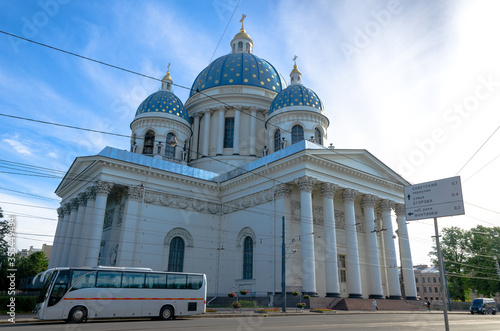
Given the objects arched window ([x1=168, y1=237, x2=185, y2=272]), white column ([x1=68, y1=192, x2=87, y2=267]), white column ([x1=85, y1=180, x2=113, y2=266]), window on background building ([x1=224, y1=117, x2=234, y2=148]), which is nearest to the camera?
white column ([x1=85, y1=180, x2=113, y2=266])

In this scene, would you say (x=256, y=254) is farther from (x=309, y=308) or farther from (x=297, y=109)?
(x=297, y=109)

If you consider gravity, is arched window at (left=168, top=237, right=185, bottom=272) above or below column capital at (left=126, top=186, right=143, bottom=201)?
below

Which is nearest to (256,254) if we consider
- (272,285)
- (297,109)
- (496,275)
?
(272,285)

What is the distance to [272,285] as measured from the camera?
84.7 feet

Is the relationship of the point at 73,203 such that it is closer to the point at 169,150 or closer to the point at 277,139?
the point at 169,150

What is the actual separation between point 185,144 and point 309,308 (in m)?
21.8

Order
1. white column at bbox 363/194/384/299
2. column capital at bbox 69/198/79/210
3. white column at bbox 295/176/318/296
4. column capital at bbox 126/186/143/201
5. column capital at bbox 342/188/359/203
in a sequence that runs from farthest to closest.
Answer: column capital at bbox 69/198/79/210
column capital at bbox 342/188/359/203
white column at bbox 363/194/384/299
column capital at bbox 126/186/143/201
white column at bbox 295/176/318/296

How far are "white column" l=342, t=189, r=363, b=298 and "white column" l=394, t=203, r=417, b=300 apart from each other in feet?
21.4

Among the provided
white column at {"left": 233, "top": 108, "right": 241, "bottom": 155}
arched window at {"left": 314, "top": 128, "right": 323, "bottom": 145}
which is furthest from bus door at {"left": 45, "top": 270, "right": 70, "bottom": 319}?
arched window at {"left": 314, "top": 128, "right": 323, "bottom": 145}

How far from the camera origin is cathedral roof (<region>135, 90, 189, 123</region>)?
123 ft

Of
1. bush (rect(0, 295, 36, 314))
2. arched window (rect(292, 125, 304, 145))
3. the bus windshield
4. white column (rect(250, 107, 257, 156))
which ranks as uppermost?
white column (rect(250, 107, 257, 156))

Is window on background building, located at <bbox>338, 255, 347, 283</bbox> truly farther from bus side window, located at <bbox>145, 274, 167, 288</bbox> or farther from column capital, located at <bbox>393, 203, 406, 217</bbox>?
bus side window, located at <bbox>145, 274, 167, 288</bbox>

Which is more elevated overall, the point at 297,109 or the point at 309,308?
the point at 297,109

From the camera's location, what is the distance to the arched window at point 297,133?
3519cm
